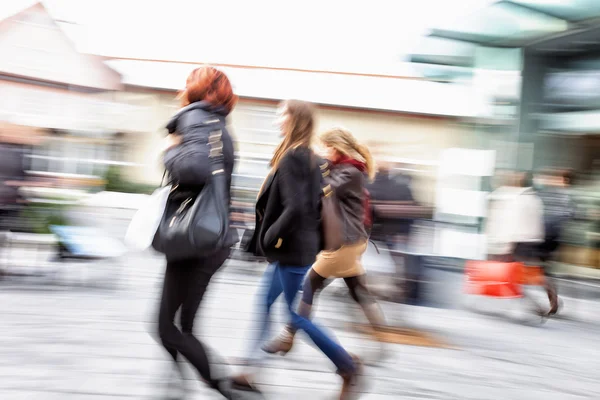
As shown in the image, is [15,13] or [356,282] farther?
[15,13]

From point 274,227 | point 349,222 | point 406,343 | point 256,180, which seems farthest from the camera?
point 256,180

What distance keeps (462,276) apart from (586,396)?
30.7 feet

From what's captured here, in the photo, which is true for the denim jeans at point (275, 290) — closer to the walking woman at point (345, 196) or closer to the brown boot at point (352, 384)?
the brown boot at point (352, 384)

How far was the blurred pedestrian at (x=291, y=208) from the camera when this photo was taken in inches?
178

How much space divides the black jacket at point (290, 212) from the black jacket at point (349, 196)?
0.81 meters

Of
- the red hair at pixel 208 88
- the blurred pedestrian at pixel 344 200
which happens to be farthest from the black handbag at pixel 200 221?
the blurred pedestrian at pixel 344 200

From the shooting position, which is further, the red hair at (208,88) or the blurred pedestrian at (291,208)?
the blurred pedestrian at (291,208)

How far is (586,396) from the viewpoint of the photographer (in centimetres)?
572

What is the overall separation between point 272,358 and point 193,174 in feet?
7.92

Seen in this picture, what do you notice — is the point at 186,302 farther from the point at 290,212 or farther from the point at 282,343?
the point at 282,343

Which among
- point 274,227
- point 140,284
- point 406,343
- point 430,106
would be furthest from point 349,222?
point 430,106

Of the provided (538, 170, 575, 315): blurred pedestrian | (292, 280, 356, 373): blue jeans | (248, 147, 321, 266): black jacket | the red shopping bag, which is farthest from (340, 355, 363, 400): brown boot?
(538, 170, 575, 315): blurred pedestrian

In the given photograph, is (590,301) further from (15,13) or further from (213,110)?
(15,13)

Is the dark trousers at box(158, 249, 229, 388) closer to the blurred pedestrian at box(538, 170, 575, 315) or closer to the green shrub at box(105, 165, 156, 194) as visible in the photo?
the blurred pedestrian at box(538, 170, 575, 315)
